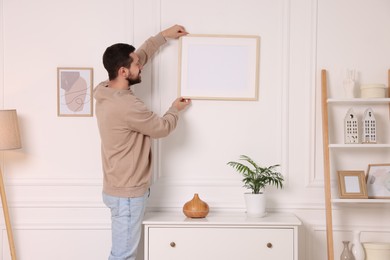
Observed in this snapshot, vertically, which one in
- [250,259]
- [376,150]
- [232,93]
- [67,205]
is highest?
[232,93]

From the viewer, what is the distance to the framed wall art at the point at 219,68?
329 cm

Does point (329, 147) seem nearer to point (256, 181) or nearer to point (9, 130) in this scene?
point (256, 181)

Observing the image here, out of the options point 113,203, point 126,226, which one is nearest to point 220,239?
point 126,226

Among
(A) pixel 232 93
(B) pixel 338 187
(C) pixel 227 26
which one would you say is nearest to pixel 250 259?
(B) pixel 338 187

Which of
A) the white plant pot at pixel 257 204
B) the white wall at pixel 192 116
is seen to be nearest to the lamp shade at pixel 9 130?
the white wall at pixel 192 116

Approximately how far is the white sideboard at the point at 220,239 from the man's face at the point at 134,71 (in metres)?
0.82

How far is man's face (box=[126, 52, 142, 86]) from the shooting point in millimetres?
3014

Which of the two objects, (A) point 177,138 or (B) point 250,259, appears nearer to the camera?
(B) point 250,259

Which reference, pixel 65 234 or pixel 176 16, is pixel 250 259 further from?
pixel 176 16

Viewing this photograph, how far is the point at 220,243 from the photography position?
2951mm

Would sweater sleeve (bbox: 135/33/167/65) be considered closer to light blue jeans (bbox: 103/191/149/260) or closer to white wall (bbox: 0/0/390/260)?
white wall (bbox: 0/0/390/260)

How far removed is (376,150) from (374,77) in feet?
1.53

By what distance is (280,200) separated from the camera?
3.30 m

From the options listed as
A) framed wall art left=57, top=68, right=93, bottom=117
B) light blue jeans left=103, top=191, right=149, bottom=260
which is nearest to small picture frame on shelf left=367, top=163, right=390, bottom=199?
light blue jeans left=103, top=191, right=149, bottom=260
